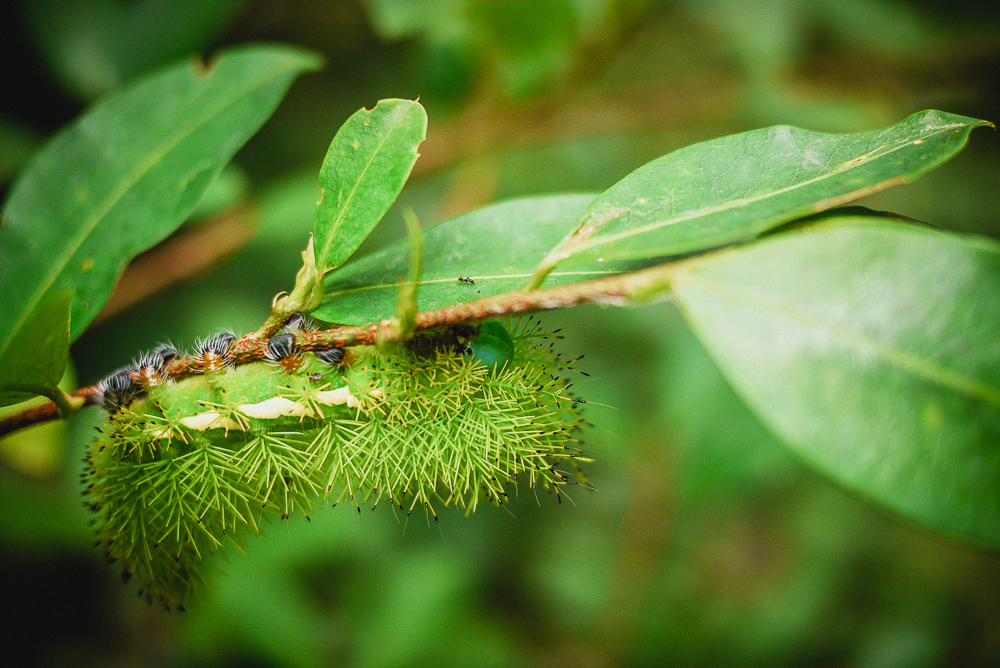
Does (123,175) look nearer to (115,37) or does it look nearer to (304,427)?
(304,427)

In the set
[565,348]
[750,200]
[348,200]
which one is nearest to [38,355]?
[348,200]

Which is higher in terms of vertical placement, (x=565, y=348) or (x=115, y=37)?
(x=115, y=37)

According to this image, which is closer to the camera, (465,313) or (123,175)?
(465,313)

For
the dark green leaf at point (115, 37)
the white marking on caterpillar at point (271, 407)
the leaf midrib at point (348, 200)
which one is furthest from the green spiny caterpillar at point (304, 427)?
the dark green leaf at point (115, 37)

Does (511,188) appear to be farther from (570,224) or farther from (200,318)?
(570,224)

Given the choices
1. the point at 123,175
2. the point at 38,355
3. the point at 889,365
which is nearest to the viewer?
the point at 889,365

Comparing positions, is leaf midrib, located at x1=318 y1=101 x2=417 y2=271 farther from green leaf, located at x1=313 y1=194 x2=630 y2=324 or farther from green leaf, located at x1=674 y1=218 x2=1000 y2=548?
green leaf, located at x1=674 y1=218 x2=1000 y2=548

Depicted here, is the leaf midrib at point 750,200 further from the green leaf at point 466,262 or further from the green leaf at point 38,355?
the green leaf at point 38,355
